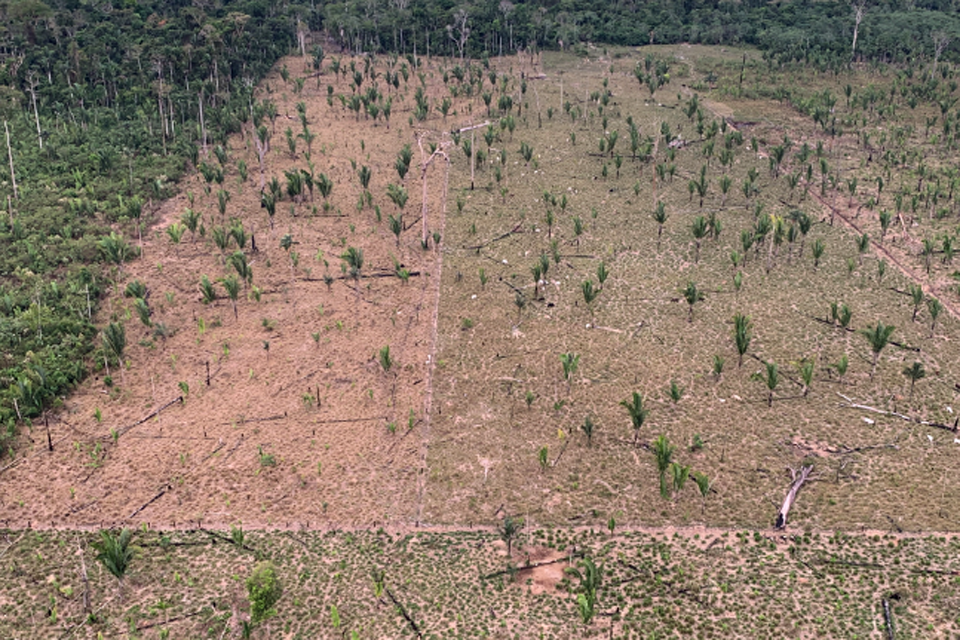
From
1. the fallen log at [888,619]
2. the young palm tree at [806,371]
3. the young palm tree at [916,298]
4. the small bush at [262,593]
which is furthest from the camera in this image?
the young palm tree at [916,298]

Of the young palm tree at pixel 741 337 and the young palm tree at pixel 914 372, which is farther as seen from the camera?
the young palm tree at pixel 741 337

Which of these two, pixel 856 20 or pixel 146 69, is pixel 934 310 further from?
pixel 856 20

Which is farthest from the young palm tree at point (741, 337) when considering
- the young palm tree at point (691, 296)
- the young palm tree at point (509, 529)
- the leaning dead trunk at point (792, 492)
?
the young palm tree at point (509, 529)

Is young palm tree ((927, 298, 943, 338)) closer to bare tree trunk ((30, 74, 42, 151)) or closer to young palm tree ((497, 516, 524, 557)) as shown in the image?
young palm tree ((497, 516, 524, 557))

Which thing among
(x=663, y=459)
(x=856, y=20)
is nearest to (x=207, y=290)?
(x=663, y=459)

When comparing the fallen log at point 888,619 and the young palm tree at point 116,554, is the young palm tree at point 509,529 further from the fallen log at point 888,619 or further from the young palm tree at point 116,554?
the young palm tree at point 116,554

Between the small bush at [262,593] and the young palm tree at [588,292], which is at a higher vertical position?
the young palm tree at [588,292]
